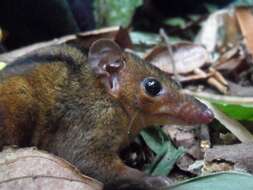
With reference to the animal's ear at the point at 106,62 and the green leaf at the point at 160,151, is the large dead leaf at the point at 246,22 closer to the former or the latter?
the green leaf at the point at 160,151

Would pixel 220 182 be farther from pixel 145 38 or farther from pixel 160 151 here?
pixel 145 38

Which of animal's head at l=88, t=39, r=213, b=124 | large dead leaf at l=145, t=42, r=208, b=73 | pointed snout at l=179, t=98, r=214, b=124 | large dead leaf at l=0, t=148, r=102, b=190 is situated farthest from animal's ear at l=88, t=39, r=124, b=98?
large dead leaf at l=145, t=42, r=208, b=73

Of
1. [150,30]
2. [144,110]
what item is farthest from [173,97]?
[150,30]

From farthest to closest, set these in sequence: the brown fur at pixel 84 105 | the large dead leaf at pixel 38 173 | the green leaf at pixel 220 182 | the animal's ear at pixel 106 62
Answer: the animal's ear at pixel 106 62 → the brown fur at pixel 84 105 → the green leaf at pixel 220 182 → the large dead leaf at pixel 38 173

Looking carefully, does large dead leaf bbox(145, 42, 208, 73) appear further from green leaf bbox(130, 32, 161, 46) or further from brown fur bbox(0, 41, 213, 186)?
brown fur bbox(0, 41, 213, 186)

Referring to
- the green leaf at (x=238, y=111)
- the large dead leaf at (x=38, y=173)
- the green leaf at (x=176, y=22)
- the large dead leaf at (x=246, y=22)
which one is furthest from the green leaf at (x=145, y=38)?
the large dead leaf at (x=38, y=173)
